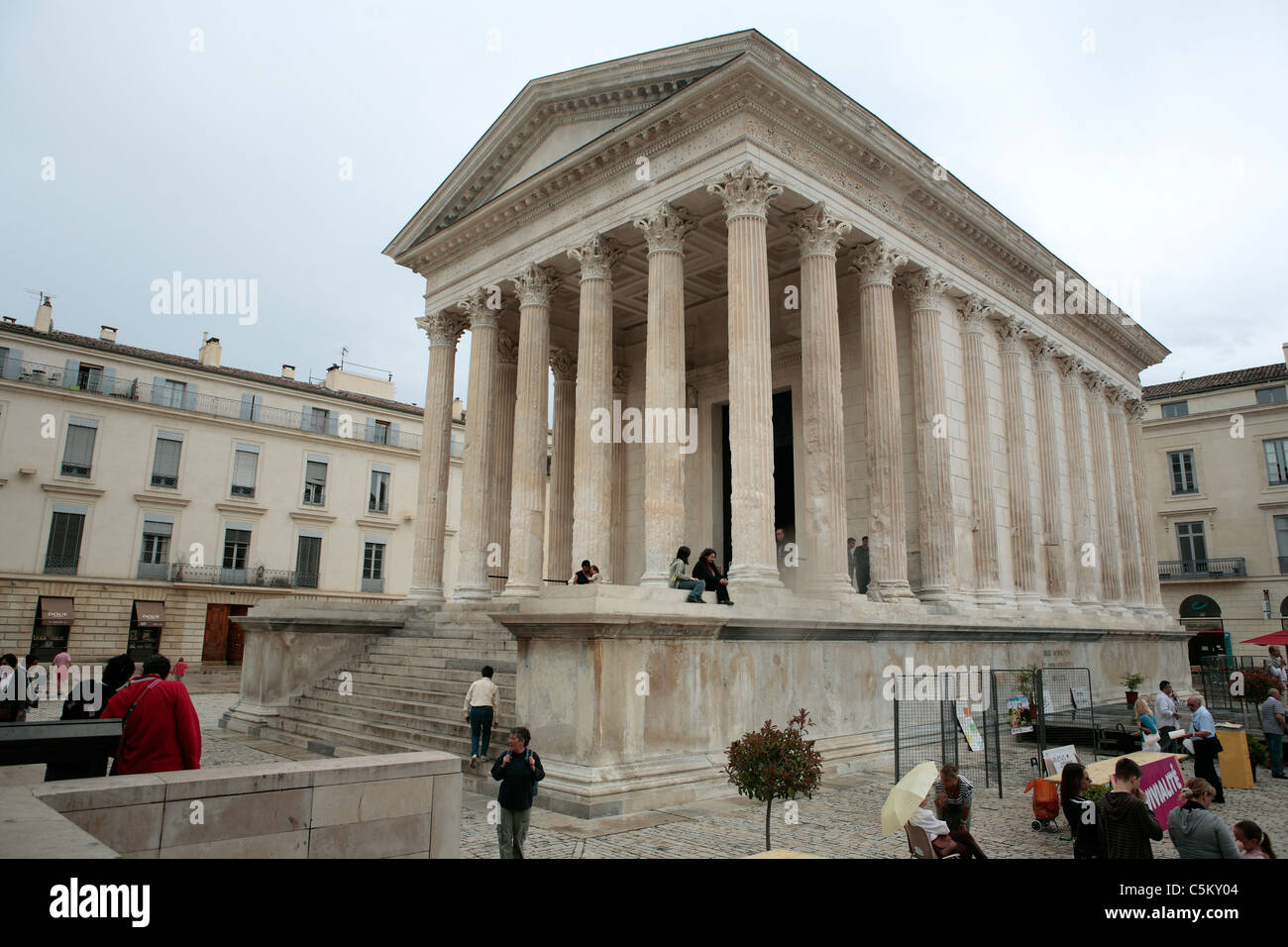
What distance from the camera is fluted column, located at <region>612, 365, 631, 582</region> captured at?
77.6 feet

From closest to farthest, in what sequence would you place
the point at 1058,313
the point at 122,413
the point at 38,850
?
the point at 38,850 → the point at 1058,313 → the point at 122,413

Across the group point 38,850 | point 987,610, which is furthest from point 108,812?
point 987,610

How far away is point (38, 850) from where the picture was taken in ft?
11.6

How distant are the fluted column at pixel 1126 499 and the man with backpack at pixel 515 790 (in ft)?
81.1

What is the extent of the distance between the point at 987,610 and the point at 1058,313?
1107 cm

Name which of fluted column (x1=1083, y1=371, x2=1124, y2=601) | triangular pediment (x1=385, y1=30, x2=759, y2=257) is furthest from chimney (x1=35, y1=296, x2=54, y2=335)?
fluted column (x1=1083, y1=371, x2=1124, y2=601)

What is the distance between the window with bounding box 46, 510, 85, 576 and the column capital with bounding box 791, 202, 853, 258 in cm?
3032

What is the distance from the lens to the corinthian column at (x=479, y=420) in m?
20.9

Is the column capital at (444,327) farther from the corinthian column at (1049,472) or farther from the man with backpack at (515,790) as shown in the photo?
the man with backpack at (515,790)

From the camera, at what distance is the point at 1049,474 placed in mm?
23188

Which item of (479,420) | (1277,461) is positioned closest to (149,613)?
(479,420)

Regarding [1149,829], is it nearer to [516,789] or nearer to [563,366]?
[516,789]

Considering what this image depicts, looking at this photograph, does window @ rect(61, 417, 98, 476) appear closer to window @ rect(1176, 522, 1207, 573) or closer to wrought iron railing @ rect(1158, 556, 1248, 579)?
wrought iron railing @ rect(1158, 556, 1248, 579)
